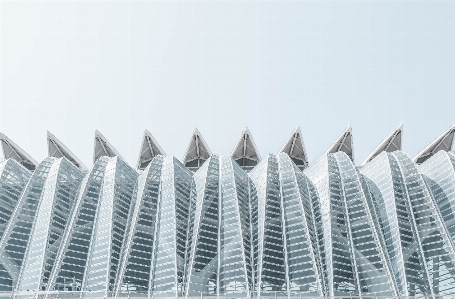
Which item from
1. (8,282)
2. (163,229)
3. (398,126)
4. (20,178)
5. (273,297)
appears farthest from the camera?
(398,126)

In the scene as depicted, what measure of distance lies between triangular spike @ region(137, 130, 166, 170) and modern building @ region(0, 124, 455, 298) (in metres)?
17.4

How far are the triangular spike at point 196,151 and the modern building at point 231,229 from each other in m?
17.2

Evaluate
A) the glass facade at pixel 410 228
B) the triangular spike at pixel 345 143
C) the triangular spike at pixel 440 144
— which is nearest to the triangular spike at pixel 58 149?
the triangular spike at pixel 345 143

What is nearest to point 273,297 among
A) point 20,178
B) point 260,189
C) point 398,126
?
point 260,189

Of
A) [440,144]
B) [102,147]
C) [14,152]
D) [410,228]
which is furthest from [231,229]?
[14,152]

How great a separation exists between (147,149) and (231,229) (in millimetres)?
31476

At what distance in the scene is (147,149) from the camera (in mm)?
80375

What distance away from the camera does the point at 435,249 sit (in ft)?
164

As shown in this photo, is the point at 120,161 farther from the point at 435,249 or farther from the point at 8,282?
the point at 435,249

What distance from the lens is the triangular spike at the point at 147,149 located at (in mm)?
79125

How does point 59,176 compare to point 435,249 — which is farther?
point 59,176

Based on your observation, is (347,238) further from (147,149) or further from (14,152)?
(14,152)

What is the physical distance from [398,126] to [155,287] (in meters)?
44.3

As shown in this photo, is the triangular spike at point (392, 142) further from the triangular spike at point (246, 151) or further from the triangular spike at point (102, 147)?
the triangular spike at point (102, 147)
